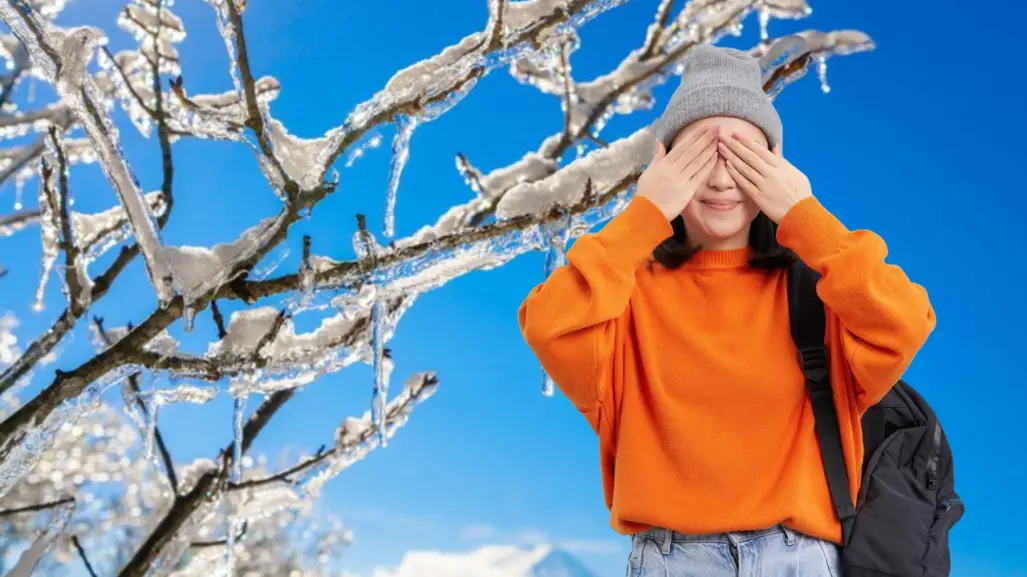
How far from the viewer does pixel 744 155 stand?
126 centimetres

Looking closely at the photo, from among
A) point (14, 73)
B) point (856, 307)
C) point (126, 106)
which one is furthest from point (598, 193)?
point (14, 73)

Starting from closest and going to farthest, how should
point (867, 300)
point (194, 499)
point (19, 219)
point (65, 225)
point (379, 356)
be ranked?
point (867, 300) → point (65, 225) → point (379, 356) → point (194, 499) → point (19, 219)

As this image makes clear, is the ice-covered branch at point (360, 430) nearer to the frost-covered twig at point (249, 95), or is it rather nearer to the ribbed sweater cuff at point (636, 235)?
the frost-covered twig at point (249, 95)

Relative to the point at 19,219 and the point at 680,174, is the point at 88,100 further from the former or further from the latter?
the point at 19,219

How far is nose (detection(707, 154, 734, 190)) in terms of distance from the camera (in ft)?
4.18

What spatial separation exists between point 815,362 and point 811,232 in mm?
217

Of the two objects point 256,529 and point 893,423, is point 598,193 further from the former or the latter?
point 256,529

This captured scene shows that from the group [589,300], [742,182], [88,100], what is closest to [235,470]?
[88,100]

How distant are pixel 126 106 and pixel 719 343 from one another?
229 cm

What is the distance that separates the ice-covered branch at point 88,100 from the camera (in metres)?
1.84

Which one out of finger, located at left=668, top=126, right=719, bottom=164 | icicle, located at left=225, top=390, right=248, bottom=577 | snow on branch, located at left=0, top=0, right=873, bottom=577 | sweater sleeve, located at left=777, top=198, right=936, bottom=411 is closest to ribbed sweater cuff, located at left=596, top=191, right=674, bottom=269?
finger, located at left=668, top=126, right=719, bottom=164

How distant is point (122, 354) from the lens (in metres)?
2.04

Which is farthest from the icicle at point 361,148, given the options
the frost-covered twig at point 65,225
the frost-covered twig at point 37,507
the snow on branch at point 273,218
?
the frost-covered twig at point 37,507

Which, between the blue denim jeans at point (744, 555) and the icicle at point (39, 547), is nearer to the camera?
the blue denim jeans at point (744, 555)
